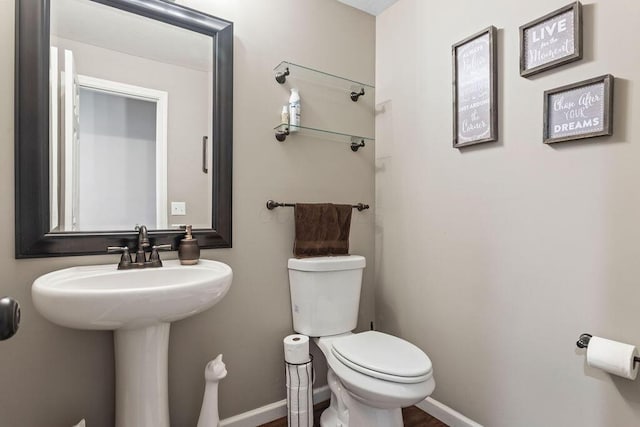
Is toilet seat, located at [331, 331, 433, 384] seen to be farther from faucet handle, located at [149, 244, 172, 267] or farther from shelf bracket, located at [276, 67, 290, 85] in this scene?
shelf bracket, located at [276, 67, 290, 85]

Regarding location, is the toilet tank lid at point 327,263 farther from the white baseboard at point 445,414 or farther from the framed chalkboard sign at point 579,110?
the framed chalkboard sign at point 579,110

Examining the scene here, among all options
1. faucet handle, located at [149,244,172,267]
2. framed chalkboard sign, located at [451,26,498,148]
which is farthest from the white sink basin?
framed chalkboard sign, located at [451,26,498,148]

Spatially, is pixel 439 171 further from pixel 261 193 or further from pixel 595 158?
pixel 261 193

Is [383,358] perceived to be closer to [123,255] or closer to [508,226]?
[508,226]

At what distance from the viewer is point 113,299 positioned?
0.90 meters

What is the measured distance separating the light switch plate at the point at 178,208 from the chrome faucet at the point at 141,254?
15 cm

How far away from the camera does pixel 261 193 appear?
5.39 ft

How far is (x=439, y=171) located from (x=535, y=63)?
1.88ft

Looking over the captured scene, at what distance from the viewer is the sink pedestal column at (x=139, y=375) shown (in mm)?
1148

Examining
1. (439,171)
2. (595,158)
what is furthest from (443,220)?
(595,158)

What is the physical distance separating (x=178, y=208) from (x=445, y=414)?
1568 millimetres

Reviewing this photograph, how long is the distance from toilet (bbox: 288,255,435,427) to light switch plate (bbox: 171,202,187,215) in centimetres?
55

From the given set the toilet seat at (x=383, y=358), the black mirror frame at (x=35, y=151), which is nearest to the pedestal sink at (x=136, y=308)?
the black mirror frame at (x=35, y=151)

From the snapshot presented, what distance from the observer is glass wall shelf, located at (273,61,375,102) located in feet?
5.51
